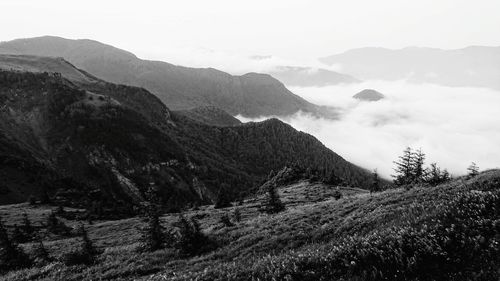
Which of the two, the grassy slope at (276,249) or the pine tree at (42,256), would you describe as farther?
the pine tree at (42,256)

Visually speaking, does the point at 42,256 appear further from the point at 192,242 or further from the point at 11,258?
the point at 192,242

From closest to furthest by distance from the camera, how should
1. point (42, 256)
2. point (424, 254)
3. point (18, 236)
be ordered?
point (424, 254)
point (42, 256)
point (18, 236)

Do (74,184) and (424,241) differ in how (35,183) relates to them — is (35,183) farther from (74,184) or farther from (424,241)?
(424,241)

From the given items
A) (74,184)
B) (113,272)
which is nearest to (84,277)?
(113,272)

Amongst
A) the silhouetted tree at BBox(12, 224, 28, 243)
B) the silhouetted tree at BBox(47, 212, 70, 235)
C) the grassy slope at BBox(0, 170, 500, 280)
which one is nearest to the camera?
the grassy slope at BBox(0, 170, 500, 280)

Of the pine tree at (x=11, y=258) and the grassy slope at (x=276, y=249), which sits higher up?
the grassy slope at (x=276, y=249)

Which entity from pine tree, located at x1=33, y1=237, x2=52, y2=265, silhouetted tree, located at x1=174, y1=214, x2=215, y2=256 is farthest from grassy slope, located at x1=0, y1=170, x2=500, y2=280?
pine tree, located at x1=33, y1=237, x2=52, y2=265

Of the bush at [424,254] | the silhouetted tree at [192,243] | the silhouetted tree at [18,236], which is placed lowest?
the silhouetted tree at [18,236]

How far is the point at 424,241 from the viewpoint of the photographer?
9539 mm

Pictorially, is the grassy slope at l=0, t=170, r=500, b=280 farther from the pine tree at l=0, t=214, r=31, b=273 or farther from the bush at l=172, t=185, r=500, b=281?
the pine tree at l=0, t=214, r=31, b=273

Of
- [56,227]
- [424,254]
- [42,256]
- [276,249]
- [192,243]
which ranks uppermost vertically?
[424,254]

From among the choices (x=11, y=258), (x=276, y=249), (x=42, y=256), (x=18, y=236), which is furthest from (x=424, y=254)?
(x=18, y=236)

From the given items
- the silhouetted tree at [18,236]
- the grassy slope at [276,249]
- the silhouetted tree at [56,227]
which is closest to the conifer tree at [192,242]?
the grassy slope at [276,249]

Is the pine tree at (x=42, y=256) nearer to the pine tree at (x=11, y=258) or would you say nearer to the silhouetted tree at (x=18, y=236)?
→ the pine tree at (x=11, y=258)
